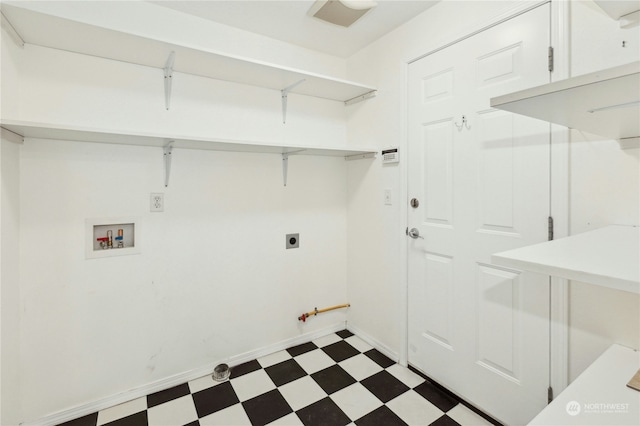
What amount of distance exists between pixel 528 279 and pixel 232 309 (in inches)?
72.0

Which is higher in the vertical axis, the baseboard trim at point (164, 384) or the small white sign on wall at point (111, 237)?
the small white sign on wall at point (111, 237)

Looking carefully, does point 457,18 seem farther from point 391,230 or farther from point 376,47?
point 391,230

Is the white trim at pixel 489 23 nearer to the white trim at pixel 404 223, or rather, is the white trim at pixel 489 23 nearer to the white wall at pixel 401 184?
the white wall at pixel 401 184

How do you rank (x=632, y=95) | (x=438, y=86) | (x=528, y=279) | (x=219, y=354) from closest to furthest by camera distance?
(x=632, y=95) → (x=528, y=279) → (x=438, y=86) → (x=219, y=354)

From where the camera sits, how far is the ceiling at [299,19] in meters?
1.86

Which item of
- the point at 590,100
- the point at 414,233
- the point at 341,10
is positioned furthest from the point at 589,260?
the point at 341,10

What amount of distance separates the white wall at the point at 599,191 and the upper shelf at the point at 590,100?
0.21m

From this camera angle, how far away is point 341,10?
1919 mm

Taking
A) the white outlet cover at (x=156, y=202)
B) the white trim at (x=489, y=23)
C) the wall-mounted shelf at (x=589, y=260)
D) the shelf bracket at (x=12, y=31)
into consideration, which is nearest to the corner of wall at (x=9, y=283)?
the shelf bracket at (x=12, y=31)

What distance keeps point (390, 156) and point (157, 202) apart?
1595mm

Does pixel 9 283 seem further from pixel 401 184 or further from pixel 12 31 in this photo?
pixel 401 184

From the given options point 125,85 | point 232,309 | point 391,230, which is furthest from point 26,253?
point 391,230

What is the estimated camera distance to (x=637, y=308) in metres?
1.18

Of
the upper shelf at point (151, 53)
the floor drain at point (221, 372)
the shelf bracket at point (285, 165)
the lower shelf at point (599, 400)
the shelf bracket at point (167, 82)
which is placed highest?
the upper shelf at point (151, 53)
